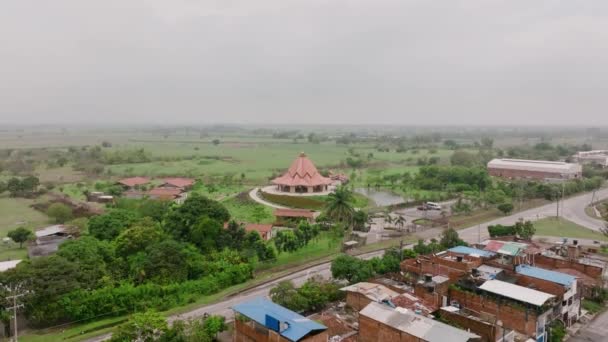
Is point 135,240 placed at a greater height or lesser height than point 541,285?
greater

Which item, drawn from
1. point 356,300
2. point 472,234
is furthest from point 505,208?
point 356,300

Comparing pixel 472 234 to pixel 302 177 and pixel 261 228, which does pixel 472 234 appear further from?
pixel 302 177

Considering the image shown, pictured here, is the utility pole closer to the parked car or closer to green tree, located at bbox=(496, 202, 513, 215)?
the parked car

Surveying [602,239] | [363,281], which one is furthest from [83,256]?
[602,239]

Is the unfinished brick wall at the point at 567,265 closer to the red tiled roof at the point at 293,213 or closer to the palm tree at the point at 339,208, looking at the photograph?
the palm tree at the point at 339,208

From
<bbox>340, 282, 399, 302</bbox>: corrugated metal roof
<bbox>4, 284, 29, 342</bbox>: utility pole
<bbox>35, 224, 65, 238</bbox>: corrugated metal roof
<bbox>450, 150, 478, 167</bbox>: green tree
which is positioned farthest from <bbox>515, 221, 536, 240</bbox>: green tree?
<bbox>450, 150, 478, 167</bbox>: green tree

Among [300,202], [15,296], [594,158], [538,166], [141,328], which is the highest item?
[15,296]

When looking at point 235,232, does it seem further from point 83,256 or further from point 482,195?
point 482,195
